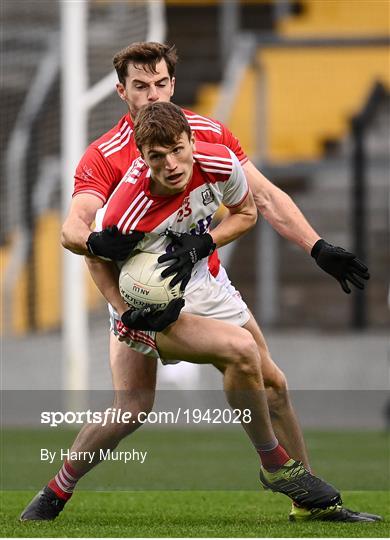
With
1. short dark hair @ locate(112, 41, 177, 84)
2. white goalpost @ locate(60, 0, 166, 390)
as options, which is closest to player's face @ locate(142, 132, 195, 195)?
short dark hair @ locate(112, 41, 177, 84)

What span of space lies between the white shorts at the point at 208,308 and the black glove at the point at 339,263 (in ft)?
1.23

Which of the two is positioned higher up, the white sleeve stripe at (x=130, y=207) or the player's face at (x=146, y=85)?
the player's face at (x=146, y=85)

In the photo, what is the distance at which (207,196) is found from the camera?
588 cm

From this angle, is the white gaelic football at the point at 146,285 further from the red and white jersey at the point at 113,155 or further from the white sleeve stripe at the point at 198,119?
the white sleeve stripe at the point at 198,119

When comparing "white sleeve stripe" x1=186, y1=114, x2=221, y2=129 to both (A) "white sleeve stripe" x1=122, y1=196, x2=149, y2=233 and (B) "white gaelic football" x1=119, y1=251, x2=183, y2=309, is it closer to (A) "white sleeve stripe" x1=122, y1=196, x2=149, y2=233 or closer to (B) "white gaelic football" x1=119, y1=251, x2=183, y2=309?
(A) "white sleeve stripe" x1=122, y1=196, x2=149, y2=233

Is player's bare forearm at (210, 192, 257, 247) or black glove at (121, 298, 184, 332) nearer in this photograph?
black glove at (121, 298, 184, 332)

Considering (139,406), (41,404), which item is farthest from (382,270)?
(139,406)

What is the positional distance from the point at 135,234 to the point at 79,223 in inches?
8.4

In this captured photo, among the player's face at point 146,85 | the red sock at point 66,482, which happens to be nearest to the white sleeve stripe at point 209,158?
the player's face at point 146,85

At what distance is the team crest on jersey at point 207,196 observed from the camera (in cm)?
587

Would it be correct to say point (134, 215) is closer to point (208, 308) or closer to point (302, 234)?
point (208, 308)

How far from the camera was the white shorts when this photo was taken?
5.95m

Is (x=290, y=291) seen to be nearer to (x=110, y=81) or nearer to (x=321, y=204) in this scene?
(x=321, y=204)

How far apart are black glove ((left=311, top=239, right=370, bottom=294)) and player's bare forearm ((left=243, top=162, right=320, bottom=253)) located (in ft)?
0.32
